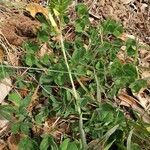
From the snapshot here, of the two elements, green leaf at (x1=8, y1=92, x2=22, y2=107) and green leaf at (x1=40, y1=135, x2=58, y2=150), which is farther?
green leaf at (x1=8, y1=92, x2=22, y2=107)

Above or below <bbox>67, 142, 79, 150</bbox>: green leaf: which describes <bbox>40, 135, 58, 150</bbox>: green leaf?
above

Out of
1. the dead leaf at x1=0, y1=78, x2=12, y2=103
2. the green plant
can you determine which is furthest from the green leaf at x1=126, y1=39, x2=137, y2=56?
the dead leaf at x1=0, y1=78, x2=12, y2=103

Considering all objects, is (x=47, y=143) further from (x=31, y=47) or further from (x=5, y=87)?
(x=31, y=47)

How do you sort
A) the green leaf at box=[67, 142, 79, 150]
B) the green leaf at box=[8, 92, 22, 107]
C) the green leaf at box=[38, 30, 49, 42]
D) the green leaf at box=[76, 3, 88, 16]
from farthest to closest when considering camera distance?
the green leaf at box=[76, 3, 88, 16], the green leaf at box=[38, 30, 49, 42], the green leaf at box=[8, 92, 22, 107], the green leaf at box=[67, 142, 79, 150]

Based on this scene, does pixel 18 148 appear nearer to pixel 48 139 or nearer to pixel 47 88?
pixel 48 139

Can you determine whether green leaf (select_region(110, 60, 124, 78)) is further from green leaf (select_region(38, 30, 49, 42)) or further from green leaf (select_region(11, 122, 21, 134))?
green leaf (select_region(11, 122, 21, 134))

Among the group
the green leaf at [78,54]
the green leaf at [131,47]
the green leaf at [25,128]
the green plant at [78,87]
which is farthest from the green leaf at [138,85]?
the green leaf at [25,128]

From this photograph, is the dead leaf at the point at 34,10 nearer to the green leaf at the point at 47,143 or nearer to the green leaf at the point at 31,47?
the green leaf at the point at 31,47

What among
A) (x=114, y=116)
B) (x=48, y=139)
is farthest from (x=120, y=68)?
(x=48, y=139)
